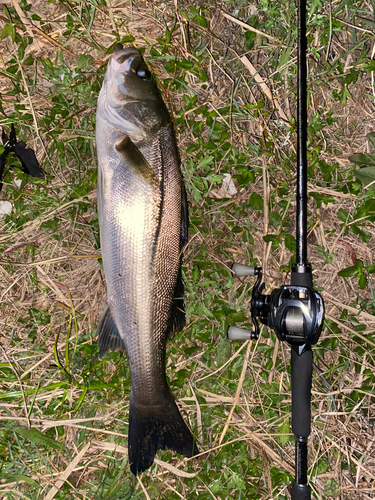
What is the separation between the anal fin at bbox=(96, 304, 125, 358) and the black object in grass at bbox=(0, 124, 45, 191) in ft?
3.52

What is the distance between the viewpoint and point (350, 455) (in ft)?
8.09

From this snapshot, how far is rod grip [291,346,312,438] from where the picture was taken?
202 centimetres

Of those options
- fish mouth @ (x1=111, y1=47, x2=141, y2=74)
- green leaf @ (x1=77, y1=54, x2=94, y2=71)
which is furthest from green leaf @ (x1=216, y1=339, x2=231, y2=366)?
green leaf @ (x1=77, y1=54, x2=94, y2=71)

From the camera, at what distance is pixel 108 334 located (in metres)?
2.28

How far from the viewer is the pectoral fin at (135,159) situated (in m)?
2.08

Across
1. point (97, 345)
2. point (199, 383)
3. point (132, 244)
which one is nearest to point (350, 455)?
point (199, 383)

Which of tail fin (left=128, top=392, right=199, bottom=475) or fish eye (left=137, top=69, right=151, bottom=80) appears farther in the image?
tail fin (left=128, top=392, right=199, bottom=475)

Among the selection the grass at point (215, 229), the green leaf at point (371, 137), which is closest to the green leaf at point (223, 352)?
the grass at point (215, 229)

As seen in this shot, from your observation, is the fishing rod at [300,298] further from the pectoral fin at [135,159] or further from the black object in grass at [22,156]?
the black object in grass at [22,156]

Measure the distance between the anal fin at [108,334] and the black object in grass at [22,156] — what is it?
1.07 meters

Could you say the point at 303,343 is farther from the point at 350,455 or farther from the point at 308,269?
the point at 350,455

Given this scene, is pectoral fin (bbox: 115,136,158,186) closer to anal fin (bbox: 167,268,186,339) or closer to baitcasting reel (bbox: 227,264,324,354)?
anal fin (bbox: 167,268,186,339)

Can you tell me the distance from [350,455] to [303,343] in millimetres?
1166

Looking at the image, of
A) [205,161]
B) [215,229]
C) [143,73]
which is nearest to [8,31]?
[143,73]
